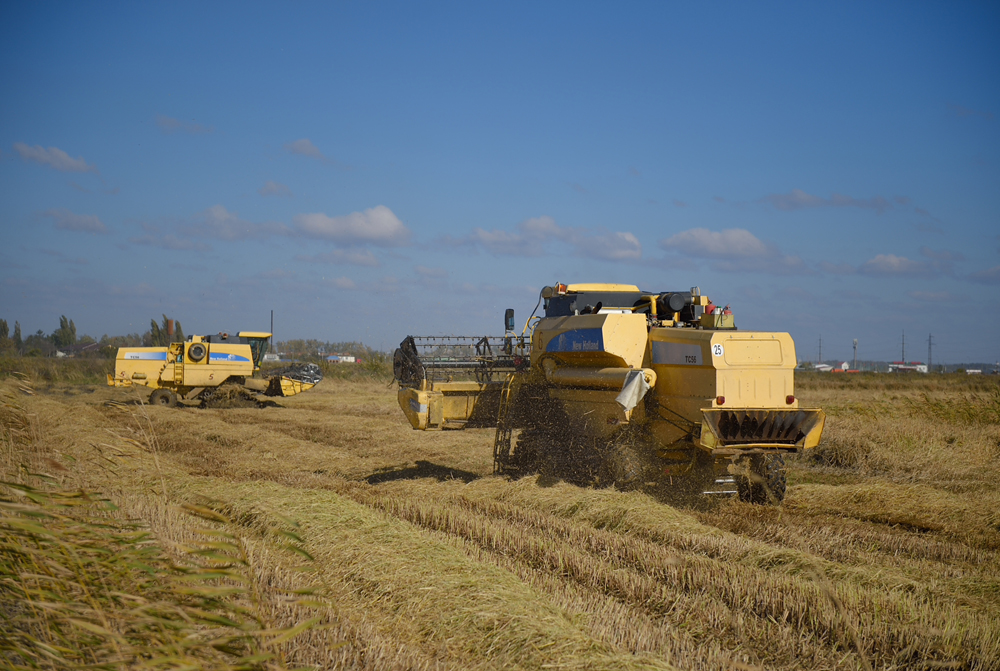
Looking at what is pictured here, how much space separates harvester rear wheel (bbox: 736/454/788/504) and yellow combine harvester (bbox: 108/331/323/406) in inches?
695

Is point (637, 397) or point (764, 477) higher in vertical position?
point (637, 397)

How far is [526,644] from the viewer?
3.62 meters

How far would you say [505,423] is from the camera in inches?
381

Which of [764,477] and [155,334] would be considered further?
[155,334]

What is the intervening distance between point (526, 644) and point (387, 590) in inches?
48.2

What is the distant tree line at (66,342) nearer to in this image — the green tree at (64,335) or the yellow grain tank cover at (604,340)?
the green tree at (64,335)

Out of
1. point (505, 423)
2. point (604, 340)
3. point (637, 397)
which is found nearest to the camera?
point (637, 397)

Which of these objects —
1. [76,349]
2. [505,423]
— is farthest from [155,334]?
[505,423]

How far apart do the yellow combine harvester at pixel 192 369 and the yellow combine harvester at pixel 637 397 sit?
13320 mm

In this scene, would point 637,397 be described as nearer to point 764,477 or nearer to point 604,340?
point 604,340

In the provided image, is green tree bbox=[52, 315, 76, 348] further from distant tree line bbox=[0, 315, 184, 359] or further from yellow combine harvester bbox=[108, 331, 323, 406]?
yellow combine harvester bbox=[108, 331, 323, 406]

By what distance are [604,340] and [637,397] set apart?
78 cm

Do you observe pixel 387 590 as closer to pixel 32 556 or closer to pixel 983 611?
pixel 32 556

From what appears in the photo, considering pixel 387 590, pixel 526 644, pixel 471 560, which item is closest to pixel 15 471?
pixel 387 590
